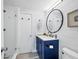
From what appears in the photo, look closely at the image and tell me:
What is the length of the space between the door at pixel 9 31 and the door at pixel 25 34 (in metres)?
0.37

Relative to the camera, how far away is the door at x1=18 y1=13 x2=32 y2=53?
348 cm

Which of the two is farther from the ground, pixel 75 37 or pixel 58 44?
pixel 75 37

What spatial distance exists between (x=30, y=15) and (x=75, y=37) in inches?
103

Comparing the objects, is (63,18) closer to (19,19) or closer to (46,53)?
(46,53)

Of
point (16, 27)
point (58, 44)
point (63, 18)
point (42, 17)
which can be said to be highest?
A: point (42, 17)

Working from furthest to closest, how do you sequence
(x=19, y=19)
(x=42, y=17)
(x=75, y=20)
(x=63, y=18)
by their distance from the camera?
(x=42, y=17), (x=19, y=19), (x=63, y=18), (x=75, y=20)

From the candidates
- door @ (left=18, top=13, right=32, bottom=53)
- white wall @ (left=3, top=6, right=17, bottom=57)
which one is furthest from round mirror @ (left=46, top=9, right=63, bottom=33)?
white wall @ (left=3, top=6, right=17, bottom=57)

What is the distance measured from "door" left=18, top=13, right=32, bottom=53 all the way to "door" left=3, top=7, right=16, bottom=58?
1.22ft

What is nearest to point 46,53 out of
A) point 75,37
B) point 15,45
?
point 75,37

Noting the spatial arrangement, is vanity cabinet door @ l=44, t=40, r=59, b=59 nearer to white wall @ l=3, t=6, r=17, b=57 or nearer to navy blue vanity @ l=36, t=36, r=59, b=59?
navy blue vanity @ l=36, t=36, r=59, b=59

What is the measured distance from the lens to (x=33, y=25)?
3664 mm

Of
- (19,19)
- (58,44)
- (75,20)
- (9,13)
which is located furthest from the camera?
(19,19)

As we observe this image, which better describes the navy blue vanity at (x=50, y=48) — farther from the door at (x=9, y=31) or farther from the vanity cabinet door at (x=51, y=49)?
the door at (x=9, y=31)

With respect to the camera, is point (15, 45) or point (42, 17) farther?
point (42, 17)
